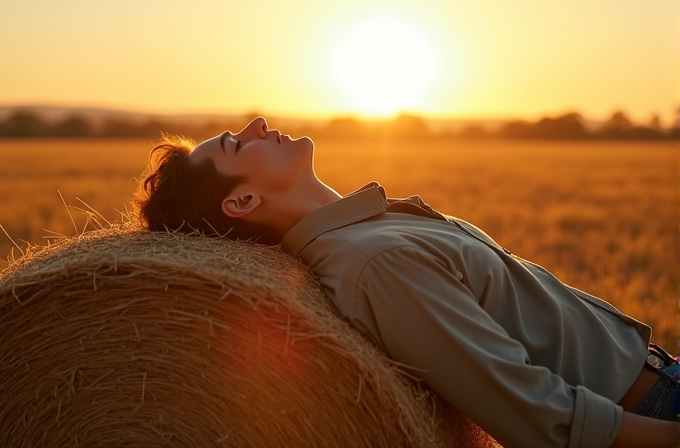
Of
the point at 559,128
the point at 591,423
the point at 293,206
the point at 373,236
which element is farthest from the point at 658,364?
the point at 559,128

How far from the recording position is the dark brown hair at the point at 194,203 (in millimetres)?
3057

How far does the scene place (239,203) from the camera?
3.04 meters

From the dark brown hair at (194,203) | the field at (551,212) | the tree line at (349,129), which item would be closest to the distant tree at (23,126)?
the tree line at (349,129)

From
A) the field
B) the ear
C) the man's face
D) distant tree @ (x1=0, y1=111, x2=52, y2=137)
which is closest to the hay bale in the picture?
the ear

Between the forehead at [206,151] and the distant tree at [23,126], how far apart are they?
4431cm

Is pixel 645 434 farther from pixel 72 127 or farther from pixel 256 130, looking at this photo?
pixel 72 127

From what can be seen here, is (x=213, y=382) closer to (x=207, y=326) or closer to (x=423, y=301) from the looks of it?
(x=207, y=326)

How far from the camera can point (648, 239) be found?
8.47m

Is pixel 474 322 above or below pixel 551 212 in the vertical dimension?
above

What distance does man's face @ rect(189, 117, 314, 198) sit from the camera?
3.01 m

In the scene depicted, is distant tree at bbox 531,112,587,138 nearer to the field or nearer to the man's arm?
the field

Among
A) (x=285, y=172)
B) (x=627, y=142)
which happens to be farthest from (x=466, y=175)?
(x=627, y=142)

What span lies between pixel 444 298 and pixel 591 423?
558 mm

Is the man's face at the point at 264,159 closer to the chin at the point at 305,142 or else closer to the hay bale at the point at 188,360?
the chin at the point at 305,142
